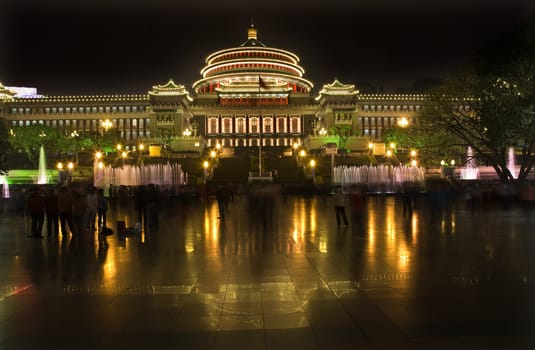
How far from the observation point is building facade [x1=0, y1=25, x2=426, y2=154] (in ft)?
365

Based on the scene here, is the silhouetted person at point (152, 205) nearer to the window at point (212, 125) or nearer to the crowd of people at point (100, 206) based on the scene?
the crowd of people at point (100, 206)

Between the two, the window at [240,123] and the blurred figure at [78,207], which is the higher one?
the window at [240,123]

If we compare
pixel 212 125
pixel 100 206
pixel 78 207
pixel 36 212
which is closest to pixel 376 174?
pixel 100 206

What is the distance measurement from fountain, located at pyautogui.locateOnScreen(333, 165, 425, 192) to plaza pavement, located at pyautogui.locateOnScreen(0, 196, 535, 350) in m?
36.6

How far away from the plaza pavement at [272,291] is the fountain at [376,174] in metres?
36.6

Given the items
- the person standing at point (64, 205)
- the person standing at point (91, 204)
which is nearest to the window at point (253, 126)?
the person standing at point (91, 204)

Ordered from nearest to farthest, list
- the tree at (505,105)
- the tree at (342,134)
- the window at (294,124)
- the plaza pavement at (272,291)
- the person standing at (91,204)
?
the plaza pavement at (272,291) → the person standing at (91,204) → the tree at (505,105) → the tree at (342,134) → the window at (294,124)

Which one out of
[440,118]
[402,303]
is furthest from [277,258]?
[440,118]

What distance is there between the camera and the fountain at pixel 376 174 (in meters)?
53.5

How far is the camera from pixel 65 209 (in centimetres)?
1780

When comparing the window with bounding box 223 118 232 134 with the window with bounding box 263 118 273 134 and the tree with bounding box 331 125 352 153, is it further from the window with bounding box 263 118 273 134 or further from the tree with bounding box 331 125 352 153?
the tree with bounding box 331 125 352 153

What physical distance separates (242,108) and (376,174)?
61.7 metres

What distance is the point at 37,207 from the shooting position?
1800 centimetres

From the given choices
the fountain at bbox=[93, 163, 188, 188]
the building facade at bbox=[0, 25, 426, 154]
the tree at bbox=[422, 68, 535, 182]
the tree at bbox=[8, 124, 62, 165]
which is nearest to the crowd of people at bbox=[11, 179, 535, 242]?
the tree at bbox=[422, 68, 535, 182]
